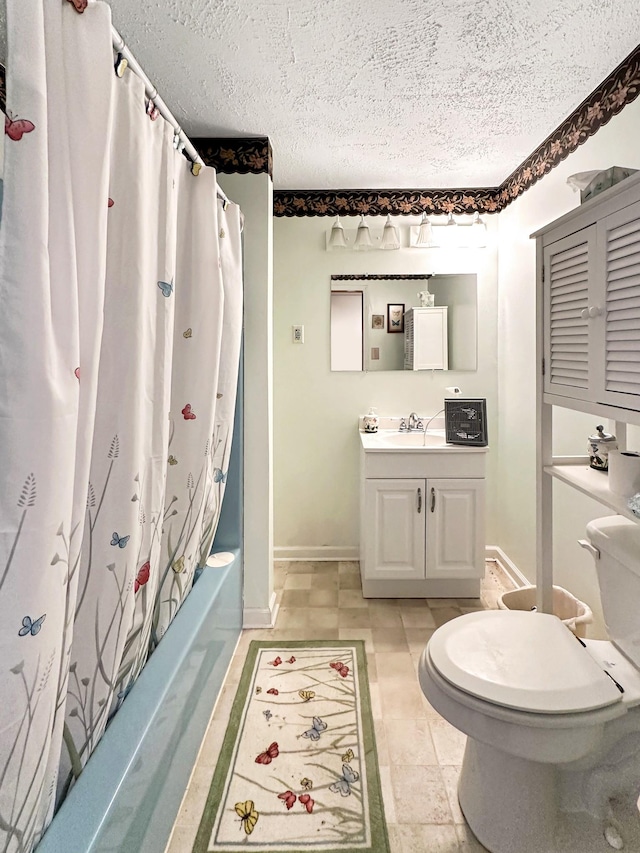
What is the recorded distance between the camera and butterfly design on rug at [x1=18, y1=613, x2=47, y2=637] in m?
0.76

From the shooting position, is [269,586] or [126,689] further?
[269,586]

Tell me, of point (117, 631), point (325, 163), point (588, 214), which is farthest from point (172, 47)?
point (117, 631)

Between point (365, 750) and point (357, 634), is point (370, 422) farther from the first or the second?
point (365, 750)

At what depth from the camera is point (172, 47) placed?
1.68m

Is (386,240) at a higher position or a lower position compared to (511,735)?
higher

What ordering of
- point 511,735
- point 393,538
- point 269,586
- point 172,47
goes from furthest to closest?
1. point 393,538
2. point 269,586
3. point 172,47
4. point 511,735

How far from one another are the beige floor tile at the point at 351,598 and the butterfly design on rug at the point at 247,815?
129 centimetres

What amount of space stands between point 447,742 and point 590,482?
39.1 inches

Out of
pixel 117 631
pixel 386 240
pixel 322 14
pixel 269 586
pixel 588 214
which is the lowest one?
pixel 269 586

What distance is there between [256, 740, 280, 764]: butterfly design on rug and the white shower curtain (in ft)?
2.12

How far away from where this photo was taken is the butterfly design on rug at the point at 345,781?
5.01 ft

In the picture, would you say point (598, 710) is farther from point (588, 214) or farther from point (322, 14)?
point (322, 14)

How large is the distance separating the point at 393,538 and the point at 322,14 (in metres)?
2.22

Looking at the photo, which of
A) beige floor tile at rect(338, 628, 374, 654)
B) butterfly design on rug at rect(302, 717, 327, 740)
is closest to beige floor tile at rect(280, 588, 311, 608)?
beige floor tile at rect(338, 628, 374, 654)
